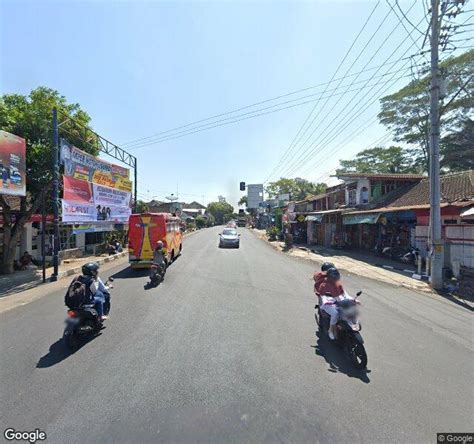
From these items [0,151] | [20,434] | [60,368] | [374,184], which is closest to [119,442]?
[20,434]

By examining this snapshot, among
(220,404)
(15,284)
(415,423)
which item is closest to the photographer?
(415,423)

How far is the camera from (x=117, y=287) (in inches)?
396

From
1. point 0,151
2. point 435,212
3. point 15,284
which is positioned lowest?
point 15,284

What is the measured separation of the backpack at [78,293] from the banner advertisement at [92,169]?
28.9 feet

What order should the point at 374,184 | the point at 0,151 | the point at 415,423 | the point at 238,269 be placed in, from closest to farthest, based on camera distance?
the point at 415,423
the point at 0,151
the point at 238,269
the point at 374,184

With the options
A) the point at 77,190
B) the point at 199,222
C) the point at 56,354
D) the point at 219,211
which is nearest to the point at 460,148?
the point at 77,190

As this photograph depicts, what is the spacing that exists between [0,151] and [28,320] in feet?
21.7

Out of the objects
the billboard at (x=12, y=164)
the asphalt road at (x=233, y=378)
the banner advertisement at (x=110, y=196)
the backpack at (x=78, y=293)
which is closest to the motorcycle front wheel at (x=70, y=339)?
the asphalt road at (x=233, y=378)

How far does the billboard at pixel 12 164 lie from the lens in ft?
33.1

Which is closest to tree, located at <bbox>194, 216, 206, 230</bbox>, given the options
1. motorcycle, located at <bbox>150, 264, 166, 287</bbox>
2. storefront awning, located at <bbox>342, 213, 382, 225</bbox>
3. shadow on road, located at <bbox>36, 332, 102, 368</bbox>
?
storefront awning, located at <bbox>342, 213, 382, 225</bbox>

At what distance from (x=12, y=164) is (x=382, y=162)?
115 ft

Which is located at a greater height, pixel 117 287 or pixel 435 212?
pixel 435 212

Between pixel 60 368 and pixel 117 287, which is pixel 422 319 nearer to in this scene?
pixel 60 368

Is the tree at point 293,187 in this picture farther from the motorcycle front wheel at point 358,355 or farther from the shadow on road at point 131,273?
the motorcycle front wheel at point 358,355
